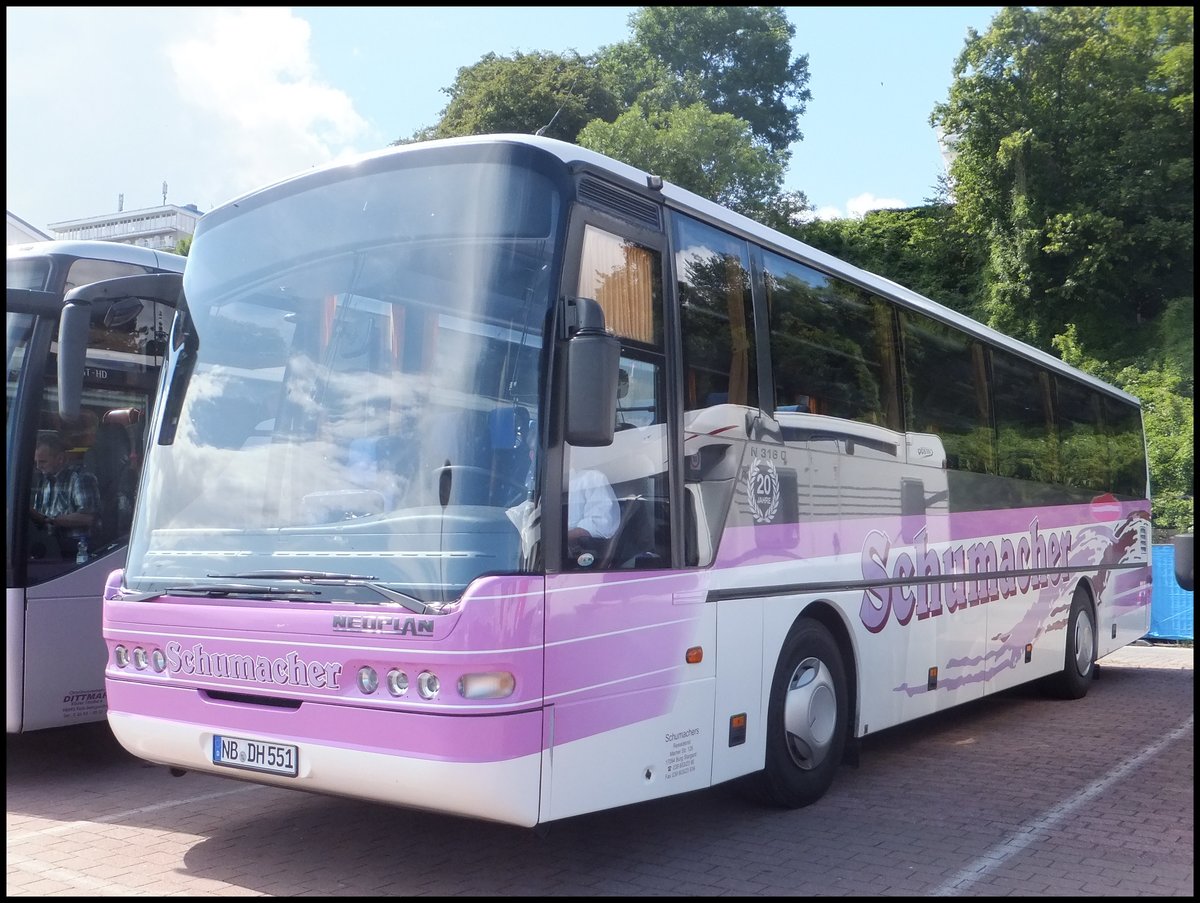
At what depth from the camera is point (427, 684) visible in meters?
4.86

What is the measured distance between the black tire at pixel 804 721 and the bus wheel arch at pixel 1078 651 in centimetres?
563

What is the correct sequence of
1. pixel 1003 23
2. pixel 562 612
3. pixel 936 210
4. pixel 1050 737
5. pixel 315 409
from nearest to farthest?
pixel 562 612, pixel 315 409, pixel 1003 23, pixel 1050 737, pixel 936 210

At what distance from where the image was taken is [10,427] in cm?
760

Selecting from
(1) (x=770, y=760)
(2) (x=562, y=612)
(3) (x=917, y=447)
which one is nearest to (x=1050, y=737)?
(3) (x=917, y=447)

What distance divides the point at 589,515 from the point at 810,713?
2.48m

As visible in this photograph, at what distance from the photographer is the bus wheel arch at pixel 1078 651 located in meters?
12.2

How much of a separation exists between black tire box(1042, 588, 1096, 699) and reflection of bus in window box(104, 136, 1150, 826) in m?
5.73

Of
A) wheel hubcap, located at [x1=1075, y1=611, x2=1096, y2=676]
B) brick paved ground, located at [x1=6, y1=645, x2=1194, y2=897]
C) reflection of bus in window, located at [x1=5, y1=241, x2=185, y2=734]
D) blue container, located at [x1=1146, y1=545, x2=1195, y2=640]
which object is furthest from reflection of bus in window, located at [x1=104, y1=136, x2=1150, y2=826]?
blue container, located at [x1=1146, y1=545, x2=1195, y2=640]

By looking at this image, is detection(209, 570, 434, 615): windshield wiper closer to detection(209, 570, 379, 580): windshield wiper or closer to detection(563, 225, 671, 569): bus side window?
detection(209, 570, 379, 580): windshield wiper

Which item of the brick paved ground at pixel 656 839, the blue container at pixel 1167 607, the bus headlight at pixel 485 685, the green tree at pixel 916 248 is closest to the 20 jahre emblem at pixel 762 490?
the brick paved ground at pixel 656 839

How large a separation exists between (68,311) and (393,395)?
83.9 inches

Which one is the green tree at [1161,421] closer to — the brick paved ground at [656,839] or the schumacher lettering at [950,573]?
the schumacher lettering at [950,573]

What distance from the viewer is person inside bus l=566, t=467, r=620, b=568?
518cm

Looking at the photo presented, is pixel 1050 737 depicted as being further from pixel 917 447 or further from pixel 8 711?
pixel 8 711
